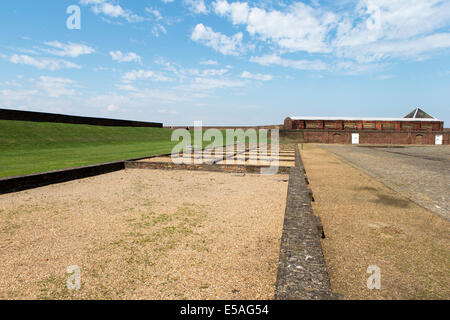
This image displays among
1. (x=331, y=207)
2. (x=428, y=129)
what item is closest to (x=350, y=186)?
(x=331, y=207)

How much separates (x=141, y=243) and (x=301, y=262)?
2588mm

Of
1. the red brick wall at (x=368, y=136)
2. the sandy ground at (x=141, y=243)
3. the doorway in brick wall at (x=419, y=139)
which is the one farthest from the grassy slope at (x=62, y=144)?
the doorway in brick wall at (x=419, y=139)

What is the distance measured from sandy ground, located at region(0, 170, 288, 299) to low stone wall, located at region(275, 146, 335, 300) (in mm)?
266

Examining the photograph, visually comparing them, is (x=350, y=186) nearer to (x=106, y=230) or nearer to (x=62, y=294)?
(x=106, y=230)

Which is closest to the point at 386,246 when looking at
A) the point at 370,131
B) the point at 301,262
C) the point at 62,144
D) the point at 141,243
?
the point at 301,262

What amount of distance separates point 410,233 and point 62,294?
5.67 m

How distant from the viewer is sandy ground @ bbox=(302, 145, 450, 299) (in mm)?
2994

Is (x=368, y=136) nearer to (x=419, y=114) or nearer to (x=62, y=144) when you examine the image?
(x=419, y=114)

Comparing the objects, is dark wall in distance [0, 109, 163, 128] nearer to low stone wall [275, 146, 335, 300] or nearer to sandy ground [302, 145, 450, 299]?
low stone wall [275, 146, 335, 300]

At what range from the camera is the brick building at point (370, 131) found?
41.7m

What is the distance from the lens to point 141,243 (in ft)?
13.4


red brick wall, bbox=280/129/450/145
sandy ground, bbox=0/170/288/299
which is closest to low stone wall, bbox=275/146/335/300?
sandy ground, bbox=0/170/288/299

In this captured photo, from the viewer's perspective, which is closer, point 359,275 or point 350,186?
point 359,275

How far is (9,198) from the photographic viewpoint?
267 inches
